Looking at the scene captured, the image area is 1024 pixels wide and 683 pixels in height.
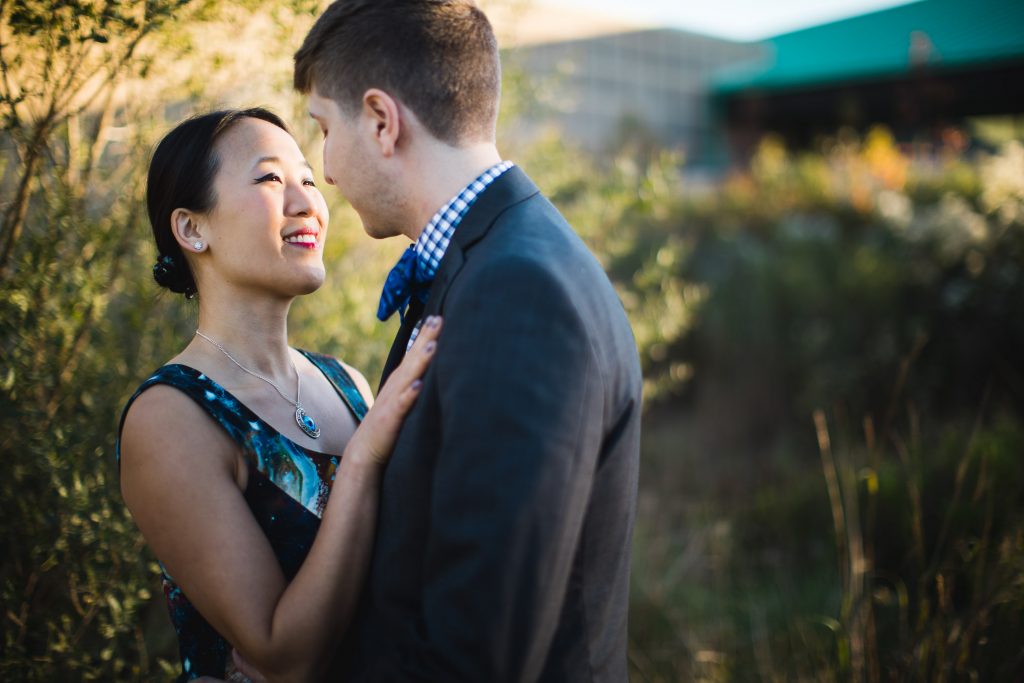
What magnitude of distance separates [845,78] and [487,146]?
1735 centimetres

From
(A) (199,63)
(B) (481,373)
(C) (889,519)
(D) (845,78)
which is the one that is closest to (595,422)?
(B) (481,373)

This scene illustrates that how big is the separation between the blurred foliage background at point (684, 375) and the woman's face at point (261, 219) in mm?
453

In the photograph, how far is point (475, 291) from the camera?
56.7 inches

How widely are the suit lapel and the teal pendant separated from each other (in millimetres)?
616

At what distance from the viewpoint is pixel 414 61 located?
171cm

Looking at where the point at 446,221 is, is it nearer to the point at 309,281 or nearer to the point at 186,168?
the point at 309,281

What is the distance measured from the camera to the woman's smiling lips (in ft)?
6.92

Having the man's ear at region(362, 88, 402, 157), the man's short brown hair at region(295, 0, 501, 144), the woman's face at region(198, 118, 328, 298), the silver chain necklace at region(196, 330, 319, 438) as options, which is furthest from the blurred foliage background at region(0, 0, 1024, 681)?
the man's ear at region(362, 88, 402, 157)

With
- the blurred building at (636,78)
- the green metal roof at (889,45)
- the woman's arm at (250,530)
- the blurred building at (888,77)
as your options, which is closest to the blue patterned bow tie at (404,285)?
the woman's arm at (250,530)

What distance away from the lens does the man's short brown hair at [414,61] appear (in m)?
1.71

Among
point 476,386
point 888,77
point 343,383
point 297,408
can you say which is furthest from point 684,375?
point 888,77

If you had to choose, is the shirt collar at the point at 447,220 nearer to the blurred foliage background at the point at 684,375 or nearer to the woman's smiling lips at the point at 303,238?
the woman's smiling lips at the point at 303,238

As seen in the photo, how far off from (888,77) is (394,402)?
56.4 ft

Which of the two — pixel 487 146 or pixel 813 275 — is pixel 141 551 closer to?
pixel 487 146
